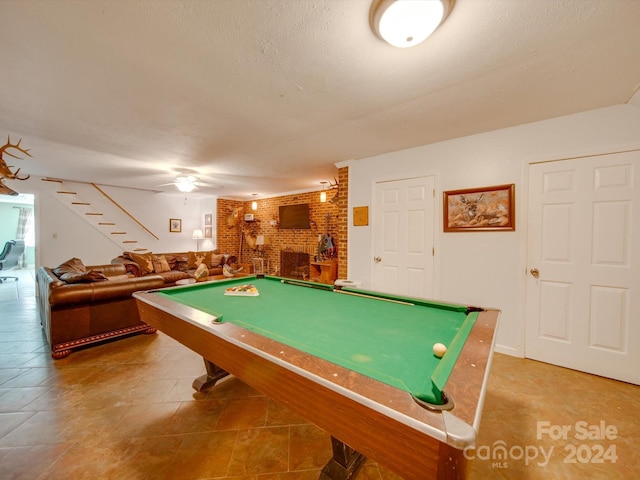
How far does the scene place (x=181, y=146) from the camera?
314cm

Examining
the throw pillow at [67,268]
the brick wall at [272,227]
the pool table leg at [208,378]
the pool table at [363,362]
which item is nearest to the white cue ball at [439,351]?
the pool table at [363,362]

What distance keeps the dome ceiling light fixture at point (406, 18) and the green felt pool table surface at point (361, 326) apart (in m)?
1.50

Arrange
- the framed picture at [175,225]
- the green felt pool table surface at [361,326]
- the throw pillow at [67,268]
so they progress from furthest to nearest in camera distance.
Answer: the framed picture at [175,225] → the throw pillow at [67,268] → the green felt pool table surface at [361,326]

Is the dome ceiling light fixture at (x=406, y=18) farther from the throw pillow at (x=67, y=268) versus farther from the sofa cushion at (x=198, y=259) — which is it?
the sofa cushion at (x=198, y=259)

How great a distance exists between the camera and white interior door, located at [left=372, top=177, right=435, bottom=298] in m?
3.04

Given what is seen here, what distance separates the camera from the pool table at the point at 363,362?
0.64 meters

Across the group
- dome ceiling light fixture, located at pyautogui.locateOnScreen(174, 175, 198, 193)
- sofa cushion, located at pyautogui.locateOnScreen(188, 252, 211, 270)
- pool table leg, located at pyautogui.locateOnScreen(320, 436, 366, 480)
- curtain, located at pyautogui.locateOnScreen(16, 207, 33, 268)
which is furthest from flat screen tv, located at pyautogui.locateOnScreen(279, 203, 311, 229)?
→ curtain, located at pyautogui.locateOnScreen(16, 207, 33, 268)

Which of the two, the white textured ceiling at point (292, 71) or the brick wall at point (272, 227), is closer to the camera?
the white textured ceiling at point (292, 71)

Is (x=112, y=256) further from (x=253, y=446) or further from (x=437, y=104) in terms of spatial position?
(x=437, y=104)

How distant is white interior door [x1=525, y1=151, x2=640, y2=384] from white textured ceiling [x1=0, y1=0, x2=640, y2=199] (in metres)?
0.62

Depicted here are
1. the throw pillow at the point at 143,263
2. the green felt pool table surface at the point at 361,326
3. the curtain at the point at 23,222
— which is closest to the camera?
the green felt pool table surface at the point at 361,326

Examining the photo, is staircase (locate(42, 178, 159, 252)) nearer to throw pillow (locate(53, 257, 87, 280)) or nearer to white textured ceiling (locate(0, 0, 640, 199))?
throw pillow (locate(53, 257, 87, 280))

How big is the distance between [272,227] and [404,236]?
177 inches

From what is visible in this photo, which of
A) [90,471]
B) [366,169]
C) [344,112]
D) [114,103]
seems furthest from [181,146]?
[90,471]
